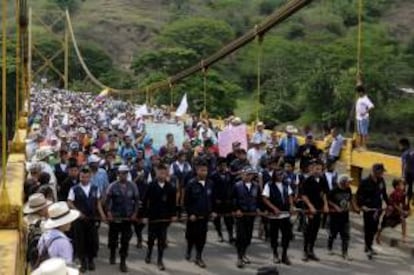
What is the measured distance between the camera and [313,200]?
38.6 ft

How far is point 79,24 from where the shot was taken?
404ft

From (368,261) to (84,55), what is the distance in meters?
82.5

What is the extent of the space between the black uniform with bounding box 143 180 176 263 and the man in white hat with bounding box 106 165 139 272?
→ 18cm

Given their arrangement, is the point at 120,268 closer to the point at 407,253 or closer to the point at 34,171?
the point at 34,171

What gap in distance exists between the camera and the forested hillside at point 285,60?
5397 cm

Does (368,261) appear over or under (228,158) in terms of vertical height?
under

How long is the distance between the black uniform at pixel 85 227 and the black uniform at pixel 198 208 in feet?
3.96

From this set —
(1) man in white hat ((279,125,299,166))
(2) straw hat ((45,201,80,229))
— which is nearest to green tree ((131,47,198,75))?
(1) man in white hat ((279,125,299,166))

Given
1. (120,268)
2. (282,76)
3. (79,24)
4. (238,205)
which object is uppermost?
(79,24)

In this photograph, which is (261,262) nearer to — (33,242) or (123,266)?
(123,266)

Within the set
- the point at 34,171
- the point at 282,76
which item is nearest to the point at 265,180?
the point at 34,171

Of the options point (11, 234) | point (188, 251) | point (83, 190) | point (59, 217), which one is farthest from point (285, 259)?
point (11, 234)

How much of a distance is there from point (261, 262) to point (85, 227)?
2.39 m

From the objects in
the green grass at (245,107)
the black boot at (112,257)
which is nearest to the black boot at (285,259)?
the black boot at (112,257)
